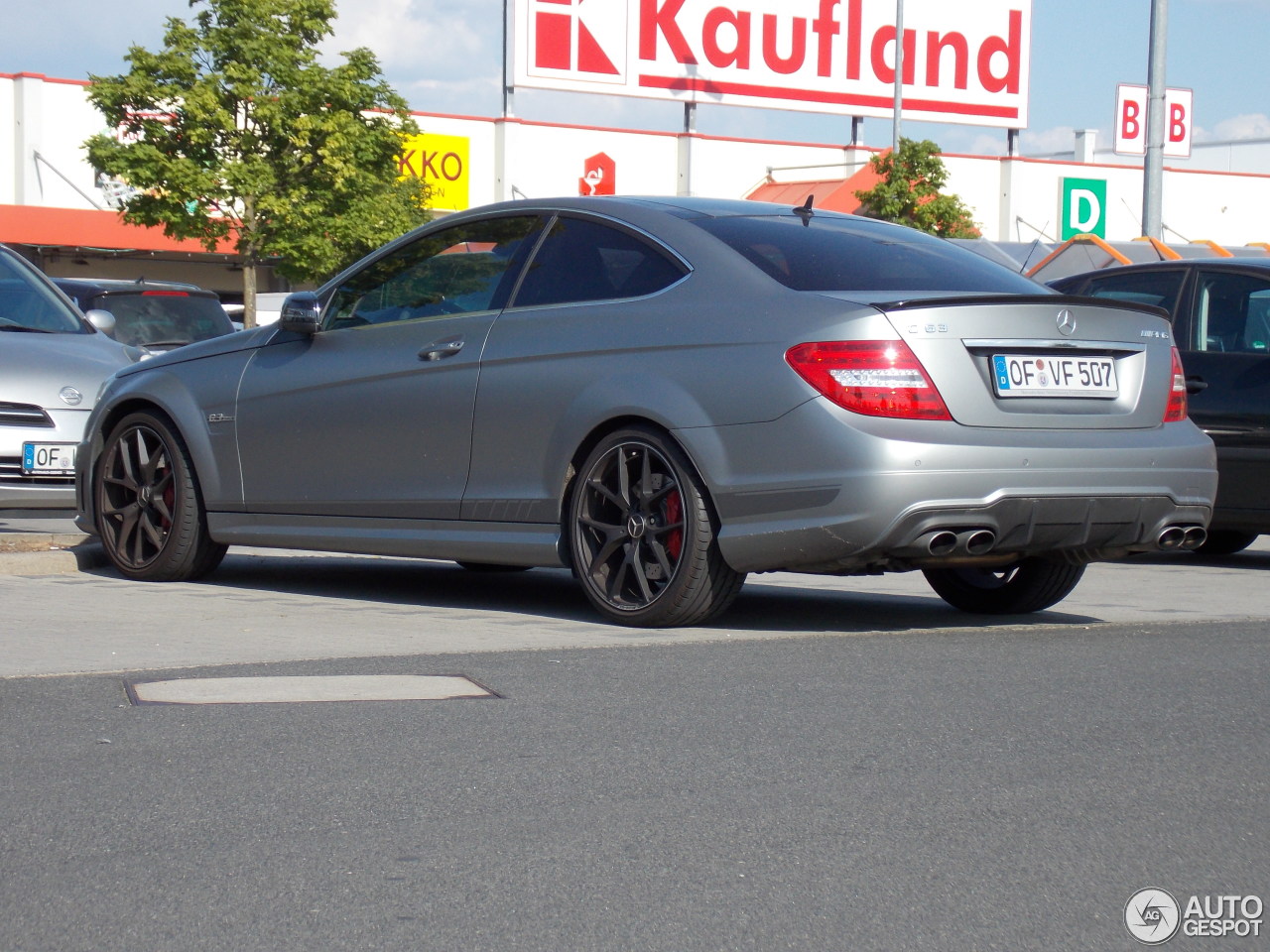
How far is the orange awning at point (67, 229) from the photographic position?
40.3 metres

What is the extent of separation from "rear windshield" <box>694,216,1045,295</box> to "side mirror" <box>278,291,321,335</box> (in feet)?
5.70

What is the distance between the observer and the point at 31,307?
10.2 metres

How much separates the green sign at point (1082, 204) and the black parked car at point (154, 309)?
39984 mm

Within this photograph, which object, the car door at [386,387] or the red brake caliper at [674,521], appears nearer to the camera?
the red brake caliper at [674,521]

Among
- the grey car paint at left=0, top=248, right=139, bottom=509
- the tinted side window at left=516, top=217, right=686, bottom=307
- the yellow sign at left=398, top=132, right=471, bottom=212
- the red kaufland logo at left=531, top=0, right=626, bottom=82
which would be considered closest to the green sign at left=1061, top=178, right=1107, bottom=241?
the red kaufland logo at left=531, top=0, right=626, bottom=82

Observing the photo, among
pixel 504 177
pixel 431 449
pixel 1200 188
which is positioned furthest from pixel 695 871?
pixel 1200 188

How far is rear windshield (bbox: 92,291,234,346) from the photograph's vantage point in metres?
16.6

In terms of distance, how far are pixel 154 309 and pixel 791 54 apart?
35749 millimetres

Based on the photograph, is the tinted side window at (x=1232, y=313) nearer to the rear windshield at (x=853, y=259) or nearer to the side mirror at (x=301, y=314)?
the rear windshield at (x=853, y=259)

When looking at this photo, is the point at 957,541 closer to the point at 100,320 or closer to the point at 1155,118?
the point at 100,320

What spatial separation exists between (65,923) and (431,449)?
4.03m

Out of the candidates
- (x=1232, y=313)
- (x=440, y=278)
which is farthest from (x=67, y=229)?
(x=440, y=278)

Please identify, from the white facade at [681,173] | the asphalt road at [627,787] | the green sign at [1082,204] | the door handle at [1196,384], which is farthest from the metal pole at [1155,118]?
the green sign at [1082,204]

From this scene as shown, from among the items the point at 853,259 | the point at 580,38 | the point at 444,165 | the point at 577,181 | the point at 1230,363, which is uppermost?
the point at 580,38
